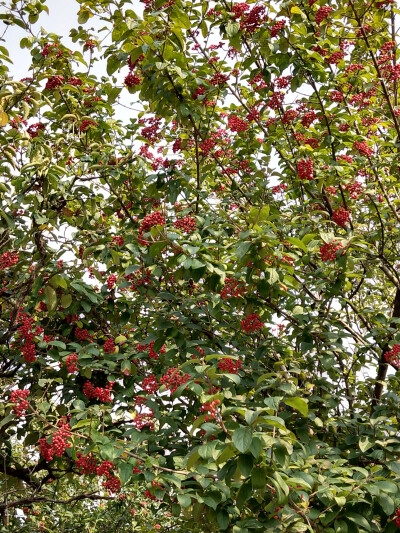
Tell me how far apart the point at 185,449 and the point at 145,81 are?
2.88 meters

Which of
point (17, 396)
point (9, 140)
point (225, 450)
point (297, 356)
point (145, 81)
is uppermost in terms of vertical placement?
point (145, 81)

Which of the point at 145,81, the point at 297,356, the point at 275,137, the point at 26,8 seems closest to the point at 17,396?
the point at 297,356

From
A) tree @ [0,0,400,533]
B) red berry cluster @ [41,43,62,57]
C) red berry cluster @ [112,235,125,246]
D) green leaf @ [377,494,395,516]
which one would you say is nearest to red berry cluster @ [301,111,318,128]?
tree @ [0,0,400,533]

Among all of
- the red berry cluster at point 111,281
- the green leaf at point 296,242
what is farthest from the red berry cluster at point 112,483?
the green leaf at point 296,242

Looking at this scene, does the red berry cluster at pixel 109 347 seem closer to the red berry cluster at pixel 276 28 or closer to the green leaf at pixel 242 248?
the green leaf at pixel 242 248

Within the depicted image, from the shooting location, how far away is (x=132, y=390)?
399 cm

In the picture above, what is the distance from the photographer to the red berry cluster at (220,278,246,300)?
11.9 ft

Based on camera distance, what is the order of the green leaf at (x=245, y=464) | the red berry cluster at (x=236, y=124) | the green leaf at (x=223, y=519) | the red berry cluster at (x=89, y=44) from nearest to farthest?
1. the green leaf at (x=245, y=464)
2. the green leaf at (x=223, y=519)
3. the red berry cluster at (x=236, y=124)
4. the red berry cluster at (x=89, y=44)

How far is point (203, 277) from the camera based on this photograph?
4.19 metres

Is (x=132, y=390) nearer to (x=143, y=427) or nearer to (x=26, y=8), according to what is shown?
(x=143, y=427)

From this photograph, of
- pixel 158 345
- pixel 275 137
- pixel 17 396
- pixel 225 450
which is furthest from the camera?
pixel 275 137

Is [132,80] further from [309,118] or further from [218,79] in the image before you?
[309,118]

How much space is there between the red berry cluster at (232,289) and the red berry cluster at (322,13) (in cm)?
237

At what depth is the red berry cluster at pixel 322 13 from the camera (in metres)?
4.09
